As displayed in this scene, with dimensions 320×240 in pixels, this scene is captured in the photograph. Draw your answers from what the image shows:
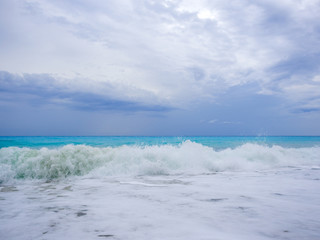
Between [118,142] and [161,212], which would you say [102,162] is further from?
[118,142]

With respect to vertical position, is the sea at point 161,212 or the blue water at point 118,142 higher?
the sea at point 161,212

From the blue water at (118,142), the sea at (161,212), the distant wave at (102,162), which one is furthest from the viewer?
the blue water at (118,142)

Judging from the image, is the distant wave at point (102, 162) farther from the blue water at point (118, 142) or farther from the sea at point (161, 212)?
the blue water at point (118, 142)

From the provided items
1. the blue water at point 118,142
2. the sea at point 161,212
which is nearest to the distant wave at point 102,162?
the sea at point 161,212

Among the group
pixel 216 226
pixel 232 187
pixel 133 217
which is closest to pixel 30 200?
pixel 133 217

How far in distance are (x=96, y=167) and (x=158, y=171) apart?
2.47 meters

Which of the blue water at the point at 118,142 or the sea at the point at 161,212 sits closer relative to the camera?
the sea at the point at 161,212

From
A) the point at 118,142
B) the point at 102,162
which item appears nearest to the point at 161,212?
the point at 102,162

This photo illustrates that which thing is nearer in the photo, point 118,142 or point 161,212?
point 161,212

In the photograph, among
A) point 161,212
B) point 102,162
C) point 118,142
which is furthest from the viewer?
point 118,142

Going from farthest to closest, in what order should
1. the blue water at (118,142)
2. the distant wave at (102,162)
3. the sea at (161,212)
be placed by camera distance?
1. the blue water at (118,142)
2. the distant wave at (102,162)
3. the sea at (161,212)

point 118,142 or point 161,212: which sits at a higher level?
point 161,212

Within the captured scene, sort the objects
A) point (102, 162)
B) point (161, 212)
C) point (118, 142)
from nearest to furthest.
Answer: point (161, 212) < point (102, 162) < point (118, 142)

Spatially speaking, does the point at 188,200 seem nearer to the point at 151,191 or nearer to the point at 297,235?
the point at 151,191
